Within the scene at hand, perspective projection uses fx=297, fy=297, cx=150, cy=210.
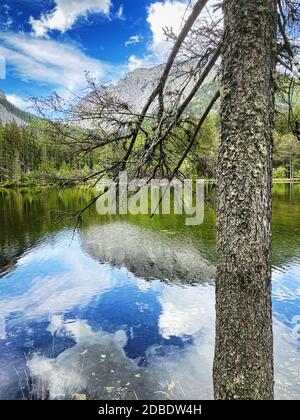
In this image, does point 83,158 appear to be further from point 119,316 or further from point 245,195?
point 119,316

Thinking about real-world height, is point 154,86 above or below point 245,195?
above

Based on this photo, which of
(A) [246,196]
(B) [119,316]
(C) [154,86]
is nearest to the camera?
(A) [246,196]

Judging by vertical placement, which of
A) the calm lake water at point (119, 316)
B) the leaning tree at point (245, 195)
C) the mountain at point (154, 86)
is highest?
the mountain at point (154, 86)

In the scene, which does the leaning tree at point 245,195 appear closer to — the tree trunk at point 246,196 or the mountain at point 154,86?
the tree trunk at point 246,196

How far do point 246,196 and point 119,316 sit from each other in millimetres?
7467

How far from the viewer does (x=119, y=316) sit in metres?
8.59

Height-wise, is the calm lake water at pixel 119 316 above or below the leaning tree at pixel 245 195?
below

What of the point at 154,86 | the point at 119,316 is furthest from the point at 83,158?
the point at 119,316

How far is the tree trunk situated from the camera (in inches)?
78.0

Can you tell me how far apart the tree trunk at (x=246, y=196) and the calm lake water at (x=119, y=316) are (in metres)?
1.12

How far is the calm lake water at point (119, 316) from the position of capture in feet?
19.0

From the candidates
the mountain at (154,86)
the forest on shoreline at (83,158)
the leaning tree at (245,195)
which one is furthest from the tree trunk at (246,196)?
the mountain at (154,86)

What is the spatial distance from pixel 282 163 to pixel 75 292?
56126mm

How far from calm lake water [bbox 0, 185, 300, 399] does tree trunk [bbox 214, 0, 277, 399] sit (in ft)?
3.67
